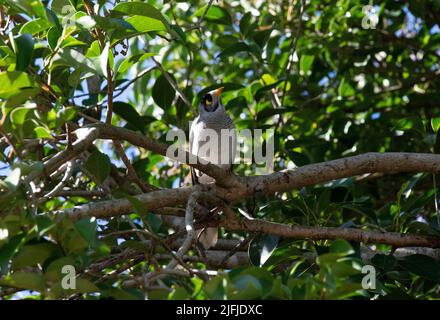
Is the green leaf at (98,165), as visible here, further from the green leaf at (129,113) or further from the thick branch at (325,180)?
the green leaf at (129,113)

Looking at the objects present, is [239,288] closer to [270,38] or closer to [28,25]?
[28,25]

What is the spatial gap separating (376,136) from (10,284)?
376 cm

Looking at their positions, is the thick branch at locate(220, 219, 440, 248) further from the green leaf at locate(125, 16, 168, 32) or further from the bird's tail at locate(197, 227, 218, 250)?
the green leaf at locate(125, 16, 168, 32)

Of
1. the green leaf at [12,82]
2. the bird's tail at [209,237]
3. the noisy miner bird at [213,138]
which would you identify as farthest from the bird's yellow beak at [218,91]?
the green leaf at [12,82]

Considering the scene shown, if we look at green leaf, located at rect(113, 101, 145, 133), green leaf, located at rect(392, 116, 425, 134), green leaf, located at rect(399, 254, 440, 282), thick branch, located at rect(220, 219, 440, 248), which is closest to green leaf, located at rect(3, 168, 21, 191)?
thick branch, located at rect(220, 219, 440, 248)

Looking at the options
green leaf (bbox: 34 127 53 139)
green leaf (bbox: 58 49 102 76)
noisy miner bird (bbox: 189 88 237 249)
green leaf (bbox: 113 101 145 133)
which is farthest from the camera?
noisy miner bird (bbox: 189 88 237 249)

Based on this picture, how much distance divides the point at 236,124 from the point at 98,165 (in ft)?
6.30

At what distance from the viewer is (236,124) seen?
5.21 m

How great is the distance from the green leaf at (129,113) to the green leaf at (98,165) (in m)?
0.87

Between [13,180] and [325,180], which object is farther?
[325,180]

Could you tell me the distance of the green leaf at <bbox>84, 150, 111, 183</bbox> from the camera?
11.3ft

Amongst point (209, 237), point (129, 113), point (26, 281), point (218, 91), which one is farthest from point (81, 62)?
point (218, 91)

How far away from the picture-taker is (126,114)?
4.34 meters

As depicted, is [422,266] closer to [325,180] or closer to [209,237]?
[325,180]
